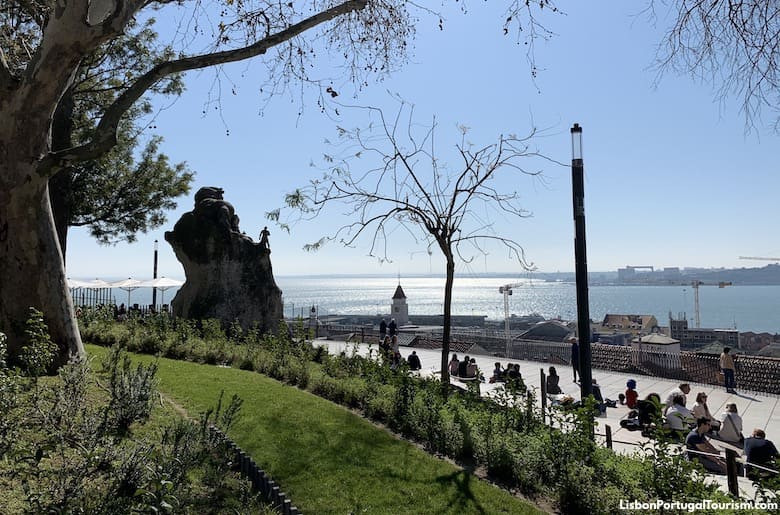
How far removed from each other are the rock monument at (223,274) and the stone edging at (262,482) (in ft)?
38.0

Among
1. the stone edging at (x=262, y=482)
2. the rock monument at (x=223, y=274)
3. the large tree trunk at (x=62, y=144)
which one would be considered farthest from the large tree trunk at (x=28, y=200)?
the rock monument at (x=223, y=274)

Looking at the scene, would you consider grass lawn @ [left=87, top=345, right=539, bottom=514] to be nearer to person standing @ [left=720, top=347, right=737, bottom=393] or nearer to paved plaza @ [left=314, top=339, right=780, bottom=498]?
paved plaza @ [left=314, top=339, right=780, bottom=498]

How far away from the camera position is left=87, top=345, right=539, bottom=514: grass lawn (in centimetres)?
518

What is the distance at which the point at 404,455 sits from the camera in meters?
6.56

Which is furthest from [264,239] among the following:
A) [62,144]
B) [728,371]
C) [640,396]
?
[728,371]

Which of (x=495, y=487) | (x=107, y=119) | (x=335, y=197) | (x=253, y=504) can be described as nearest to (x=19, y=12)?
(x=107, y=119)

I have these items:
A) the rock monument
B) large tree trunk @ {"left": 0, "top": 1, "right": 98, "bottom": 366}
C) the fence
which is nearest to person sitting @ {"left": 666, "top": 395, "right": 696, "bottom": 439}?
the fence

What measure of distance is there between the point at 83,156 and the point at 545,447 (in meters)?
7.07

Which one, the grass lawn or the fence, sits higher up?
the grass lawn

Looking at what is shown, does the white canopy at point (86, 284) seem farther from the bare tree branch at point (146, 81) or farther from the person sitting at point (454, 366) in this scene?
the bare tree branch at point (146, 81)

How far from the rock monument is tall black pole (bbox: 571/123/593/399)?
1171 centimetres

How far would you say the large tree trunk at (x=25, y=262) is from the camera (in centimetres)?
675

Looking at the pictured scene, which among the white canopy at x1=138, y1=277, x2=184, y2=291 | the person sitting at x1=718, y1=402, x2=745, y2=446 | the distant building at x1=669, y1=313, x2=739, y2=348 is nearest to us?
the person sitting at x1=718, y1=402, x2=745, y2=446

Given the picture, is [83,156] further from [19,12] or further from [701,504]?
[701,504]
